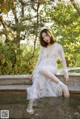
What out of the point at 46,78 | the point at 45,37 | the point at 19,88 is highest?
the point at 45,37

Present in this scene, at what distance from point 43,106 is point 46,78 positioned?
2.67 ft

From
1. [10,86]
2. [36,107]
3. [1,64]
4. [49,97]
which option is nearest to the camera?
[36,107]

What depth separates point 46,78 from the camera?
16.1ft

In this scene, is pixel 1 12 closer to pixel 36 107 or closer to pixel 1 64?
pixel 1 64

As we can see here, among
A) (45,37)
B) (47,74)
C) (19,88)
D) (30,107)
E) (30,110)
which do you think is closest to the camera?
(30,110)

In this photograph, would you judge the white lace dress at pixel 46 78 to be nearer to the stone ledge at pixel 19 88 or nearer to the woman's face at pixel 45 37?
the woman's face at pixel 45 37

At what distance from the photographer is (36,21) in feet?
25.3

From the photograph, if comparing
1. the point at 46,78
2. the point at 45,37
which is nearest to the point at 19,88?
the point at 46,78

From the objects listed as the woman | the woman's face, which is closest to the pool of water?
the woman

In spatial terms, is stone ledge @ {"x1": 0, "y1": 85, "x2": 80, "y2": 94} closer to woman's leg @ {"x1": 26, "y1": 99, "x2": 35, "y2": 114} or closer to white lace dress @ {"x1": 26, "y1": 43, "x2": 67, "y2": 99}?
white lace dress @ {"x1": 26, "y1": 43, "x2": 67, "y2": 99}

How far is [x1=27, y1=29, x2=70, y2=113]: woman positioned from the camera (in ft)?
15.7

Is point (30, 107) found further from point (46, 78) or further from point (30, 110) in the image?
point (46, 78)

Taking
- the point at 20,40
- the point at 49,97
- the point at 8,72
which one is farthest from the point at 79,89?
the point at 20,40

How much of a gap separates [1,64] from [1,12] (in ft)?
4.57
